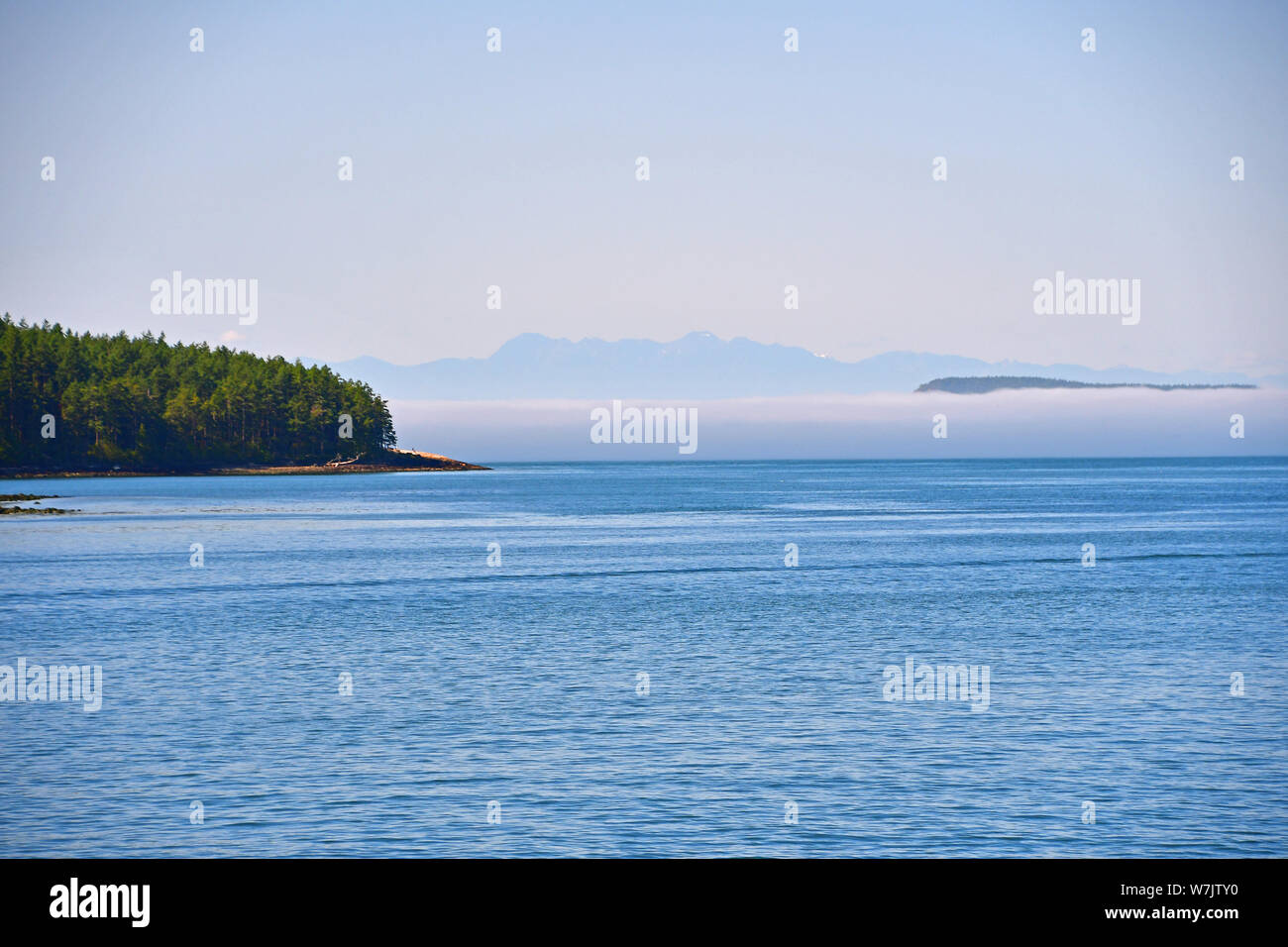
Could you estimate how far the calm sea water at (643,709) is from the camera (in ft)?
70.8

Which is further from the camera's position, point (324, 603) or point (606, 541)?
point (606, 541)

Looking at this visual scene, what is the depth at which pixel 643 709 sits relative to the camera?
1252 inches

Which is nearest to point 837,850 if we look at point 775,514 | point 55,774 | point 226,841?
point 226,841

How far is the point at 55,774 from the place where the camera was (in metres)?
25.6

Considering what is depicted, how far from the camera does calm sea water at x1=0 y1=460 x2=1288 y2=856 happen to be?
21594mm

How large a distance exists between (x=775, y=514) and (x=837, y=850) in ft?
394

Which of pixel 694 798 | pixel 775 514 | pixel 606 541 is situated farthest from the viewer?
pixel 775 514

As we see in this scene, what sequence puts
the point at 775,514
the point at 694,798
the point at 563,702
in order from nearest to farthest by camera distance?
1. the point at 694,798
2. the point at 563,702
3. the point at 775,514
